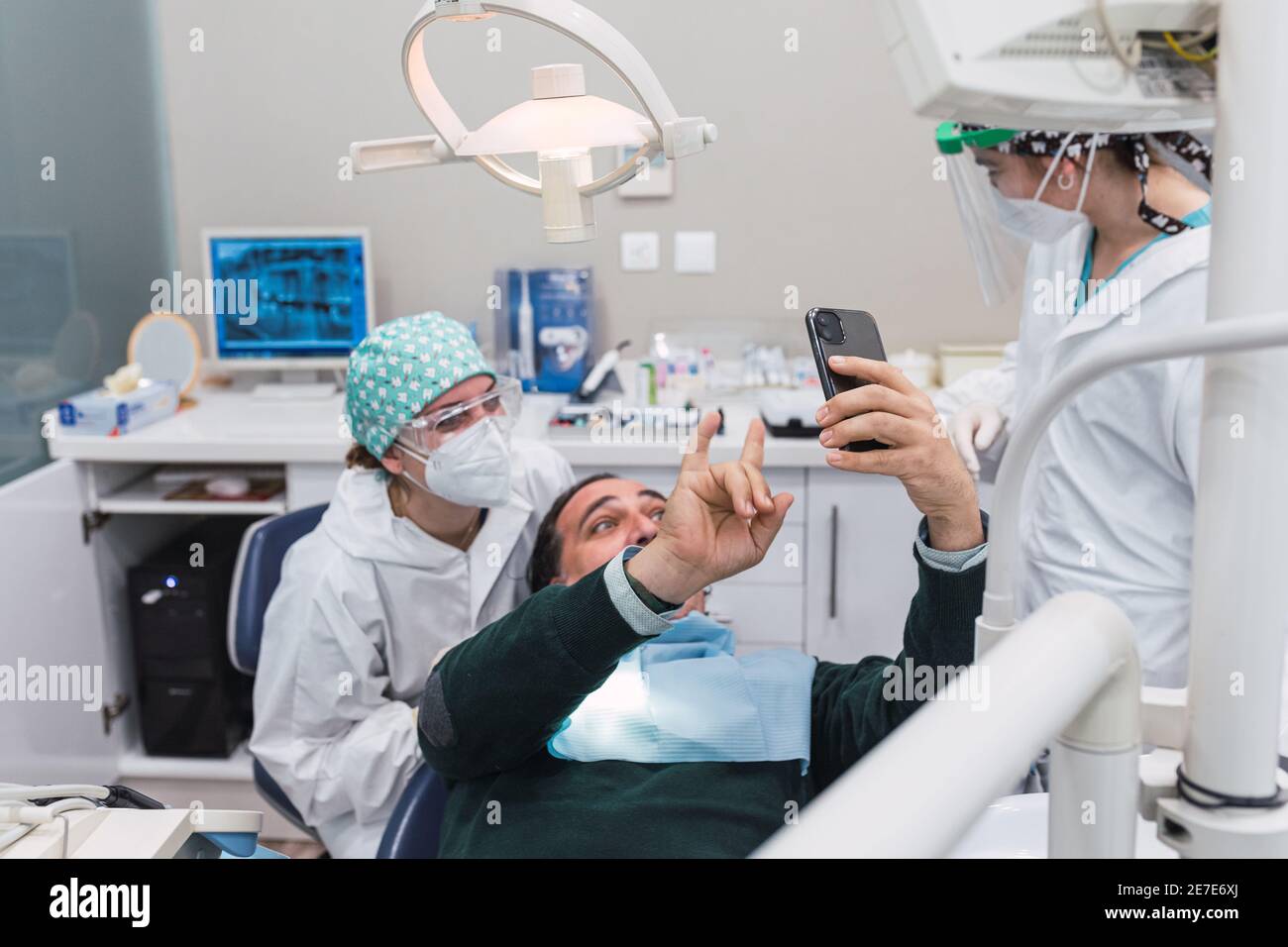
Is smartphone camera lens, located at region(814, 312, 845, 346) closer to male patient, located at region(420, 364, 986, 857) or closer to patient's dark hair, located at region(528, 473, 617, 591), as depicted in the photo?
male patient, located at region(420, 364, 986, 857)

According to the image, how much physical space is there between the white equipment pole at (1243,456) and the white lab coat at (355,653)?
1.26m

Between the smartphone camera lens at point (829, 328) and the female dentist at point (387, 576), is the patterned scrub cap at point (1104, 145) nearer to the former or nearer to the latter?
the smartphone camera lens at point (829, 328)

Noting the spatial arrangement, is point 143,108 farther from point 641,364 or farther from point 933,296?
point 933,296

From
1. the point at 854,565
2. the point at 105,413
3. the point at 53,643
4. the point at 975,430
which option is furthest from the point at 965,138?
the point at 53,643

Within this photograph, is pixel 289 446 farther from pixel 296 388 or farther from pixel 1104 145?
pixel 1104 145

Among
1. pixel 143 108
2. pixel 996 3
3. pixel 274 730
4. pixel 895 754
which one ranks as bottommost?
pixel 274 730

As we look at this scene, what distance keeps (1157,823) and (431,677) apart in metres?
0.87

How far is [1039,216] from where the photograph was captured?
1458mm

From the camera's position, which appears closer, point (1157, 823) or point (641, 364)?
point (1157, 823)

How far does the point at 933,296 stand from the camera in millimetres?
→ 2748

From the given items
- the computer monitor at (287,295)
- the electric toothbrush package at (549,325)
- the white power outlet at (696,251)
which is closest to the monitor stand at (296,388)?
the computer monitor at (287,295)
